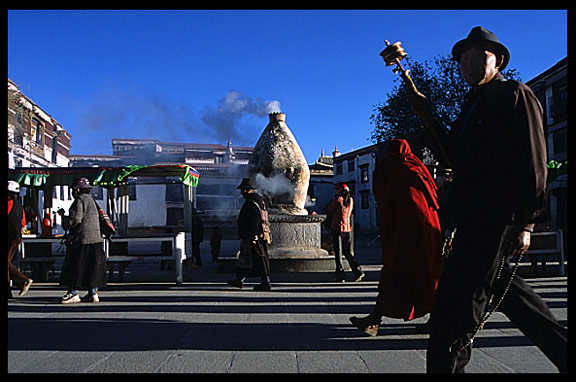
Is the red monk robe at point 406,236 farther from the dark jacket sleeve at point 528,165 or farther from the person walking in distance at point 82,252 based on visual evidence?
the person walking in distance at point 82,252

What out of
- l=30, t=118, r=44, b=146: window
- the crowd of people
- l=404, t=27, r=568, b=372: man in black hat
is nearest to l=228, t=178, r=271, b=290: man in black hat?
the crowd of people

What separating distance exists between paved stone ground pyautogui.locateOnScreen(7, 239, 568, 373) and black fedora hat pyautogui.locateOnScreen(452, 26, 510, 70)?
6.51 feet

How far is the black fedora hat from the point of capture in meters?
3.04

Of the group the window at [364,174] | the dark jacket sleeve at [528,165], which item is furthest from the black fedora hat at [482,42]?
the window at [364,174]

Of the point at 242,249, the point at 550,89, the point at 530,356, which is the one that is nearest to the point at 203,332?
the point at 530,356

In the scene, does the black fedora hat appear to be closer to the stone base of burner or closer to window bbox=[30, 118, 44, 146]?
the stone base of burner

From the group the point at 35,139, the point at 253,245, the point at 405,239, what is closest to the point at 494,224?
the point at 405,239

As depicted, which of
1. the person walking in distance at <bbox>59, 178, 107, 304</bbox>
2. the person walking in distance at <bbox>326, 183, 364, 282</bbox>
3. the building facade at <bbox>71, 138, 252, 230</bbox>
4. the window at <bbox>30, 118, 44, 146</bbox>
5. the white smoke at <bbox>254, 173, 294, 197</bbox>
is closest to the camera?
the person walking in distance at <bbox>59, 178, 107, 304</bbox>

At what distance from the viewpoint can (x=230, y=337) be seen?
15.7 feet

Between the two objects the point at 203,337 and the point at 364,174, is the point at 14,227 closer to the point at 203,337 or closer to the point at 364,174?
the point at 203,337

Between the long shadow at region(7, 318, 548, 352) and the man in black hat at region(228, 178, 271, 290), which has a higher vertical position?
the man in black hat at region(228, 178, 271, 290)

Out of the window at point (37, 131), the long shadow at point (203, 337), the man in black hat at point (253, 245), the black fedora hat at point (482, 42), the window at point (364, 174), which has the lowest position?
the long shadow at point (203, 337)

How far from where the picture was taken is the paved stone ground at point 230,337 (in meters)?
3.74

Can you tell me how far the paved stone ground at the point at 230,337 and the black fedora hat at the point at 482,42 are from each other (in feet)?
6.51
